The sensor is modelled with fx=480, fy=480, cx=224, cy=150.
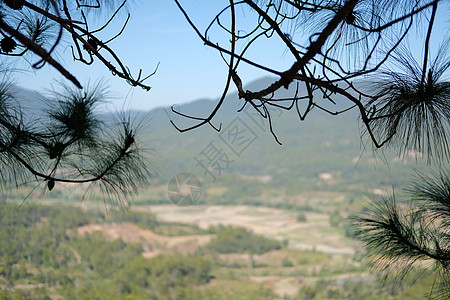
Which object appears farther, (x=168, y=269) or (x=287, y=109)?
(x=168, y=269)

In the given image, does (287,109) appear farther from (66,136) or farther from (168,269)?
(168,269)

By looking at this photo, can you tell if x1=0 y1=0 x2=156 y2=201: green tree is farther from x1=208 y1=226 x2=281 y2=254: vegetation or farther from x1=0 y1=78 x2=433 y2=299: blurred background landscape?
x1=208 y1=226 x2=281 y2=254: vegetation

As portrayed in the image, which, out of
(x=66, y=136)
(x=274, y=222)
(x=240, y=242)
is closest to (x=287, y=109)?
(x=66, y=136)

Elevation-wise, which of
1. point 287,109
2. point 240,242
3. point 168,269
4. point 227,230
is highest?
point 287,109

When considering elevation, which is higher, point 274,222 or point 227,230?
point 274,222

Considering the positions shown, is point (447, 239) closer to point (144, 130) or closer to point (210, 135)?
point (144, 130)

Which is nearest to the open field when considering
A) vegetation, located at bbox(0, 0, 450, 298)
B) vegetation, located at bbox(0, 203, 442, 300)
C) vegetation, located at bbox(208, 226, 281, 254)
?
vegetation, located at bbox(208, 226, 281, 254)

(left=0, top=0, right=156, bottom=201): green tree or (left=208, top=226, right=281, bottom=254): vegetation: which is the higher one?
(left=0, top=0, right=156, bottom=201): green tree

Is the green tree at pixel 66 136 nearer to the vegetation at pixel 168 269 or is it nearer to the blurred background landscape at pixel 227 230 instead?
the blurred background landscape at pixel 227 230

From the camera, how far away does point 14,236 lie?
26.1 ft

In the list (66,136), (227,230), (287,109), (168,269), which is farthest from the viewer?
(227,230)

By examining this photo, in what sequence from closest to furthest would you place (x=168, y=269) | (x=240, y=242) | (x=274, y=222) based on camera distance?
(x=168, y=269) → (x=240, y=242) → (x=274, y=222)

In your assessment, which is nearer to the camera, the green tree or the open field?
the green tree

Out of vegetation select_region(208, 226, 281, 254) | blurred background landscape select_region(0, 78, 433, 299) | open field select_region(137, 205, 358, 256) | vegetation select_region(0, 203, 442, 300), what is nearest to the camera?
blurred background landscape select_region(0, 78, 433, 299)
